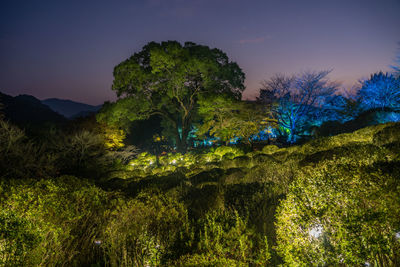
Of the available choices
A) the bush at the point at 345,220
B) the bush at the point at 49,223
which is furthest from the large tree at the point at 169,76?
the bush at the point at 345,220

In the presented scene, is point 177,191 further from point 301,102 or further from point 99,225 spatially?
point 301,102

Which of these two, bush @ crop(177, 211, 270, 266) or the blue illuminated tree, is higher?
the blue illuminated tree

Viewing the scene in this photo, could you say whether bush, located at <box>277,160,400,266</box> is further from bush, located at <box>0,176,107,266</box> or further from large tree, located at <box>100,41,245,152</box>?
large tree, located at <box>100,41,245,152</box>

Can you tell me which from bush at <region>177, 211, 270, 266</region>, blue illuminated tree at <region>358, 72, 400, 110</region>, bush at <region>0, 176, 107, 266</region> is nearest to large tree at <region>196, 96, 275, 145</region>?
bush at <region>0, 176, 107, 266</region>

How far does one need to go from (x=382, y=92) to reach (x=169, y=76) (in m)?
20.0

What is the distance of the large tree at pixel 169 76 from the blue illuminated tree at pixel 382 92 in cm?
1425

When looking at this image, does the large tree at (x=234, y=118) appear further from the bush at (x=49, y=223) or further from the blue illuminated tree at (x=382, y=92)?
the blue illuminated tree at (x=382, y=92)

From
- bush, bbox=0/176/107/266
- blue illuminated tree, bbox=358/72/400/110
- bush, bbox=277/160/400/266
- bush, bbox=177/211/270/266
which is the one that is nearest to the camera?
bush, bbox=277/160/400/266

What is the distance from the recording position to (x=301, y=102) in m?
17.1

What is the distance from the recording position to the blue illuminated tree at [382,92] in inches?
672

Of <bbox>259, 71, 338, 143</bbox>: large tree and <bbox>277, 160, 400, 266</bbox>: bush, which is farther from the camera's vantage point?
<bbox>259, 71, 338, 143</bbox>: large tree

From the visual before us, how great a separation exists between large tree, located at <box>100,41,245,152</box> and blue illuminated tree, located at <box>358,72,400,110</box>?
1425cm

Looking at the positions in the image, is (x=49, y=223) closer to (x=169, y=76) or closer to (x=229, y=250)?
(x=229, y=250)

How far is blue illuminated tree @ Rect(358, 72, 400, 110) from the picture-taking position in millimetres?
17062
